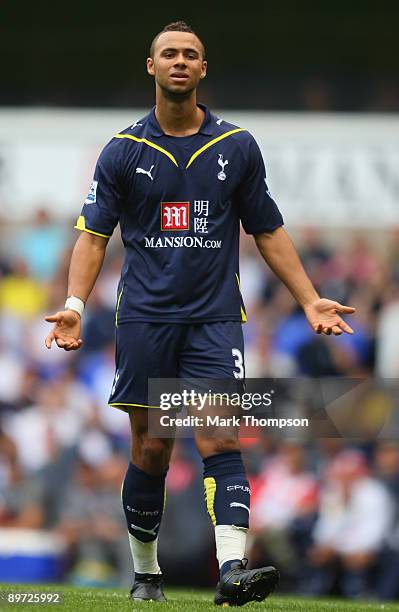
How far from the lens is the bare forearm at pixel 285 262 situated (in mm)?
6938

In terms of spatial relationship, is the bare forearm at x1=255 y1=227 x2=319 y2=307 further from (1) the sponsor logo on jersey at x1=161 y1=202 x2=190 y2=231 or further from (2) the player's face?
(2) the player's face

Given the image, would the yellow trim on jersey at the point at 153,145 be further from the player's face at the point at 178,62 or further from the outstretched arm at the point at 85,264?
the outstretched arm at the point at 85,264

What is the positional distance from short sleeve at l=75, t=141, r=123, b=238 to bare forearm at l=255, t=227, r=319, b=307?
0.74 meters

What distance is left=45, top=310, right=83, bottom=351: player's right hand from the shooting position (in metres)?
6.56

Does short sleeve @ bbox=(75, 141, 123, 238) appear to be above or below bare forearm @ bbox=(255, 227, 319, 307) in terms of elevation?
above

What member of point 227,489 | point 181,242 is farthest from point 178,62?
point 227,489

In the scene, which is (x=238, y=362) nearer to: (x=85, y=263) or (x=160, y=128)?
(x=85, y=263)

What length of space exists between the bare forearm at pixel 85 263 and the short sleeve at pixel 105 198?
0.15 ft

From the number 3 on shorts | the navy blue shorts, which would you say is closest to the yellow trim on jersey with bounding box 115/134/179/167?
the navy blue shorts

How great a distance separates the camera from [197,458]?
1301 centimetres

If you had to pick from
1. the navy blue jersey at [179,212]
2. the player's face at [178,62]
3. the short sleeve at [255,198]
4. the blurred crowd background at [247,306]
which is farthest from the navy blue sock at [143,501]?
the blurred crowd background at [247,306]

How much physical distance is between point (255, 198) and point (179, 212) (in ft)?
1.35

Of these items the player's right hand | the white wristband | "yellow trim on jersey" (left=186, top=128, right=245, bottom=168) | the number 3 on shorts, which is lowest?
the number 3 on shorts

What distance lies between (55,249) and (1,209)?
956mm
